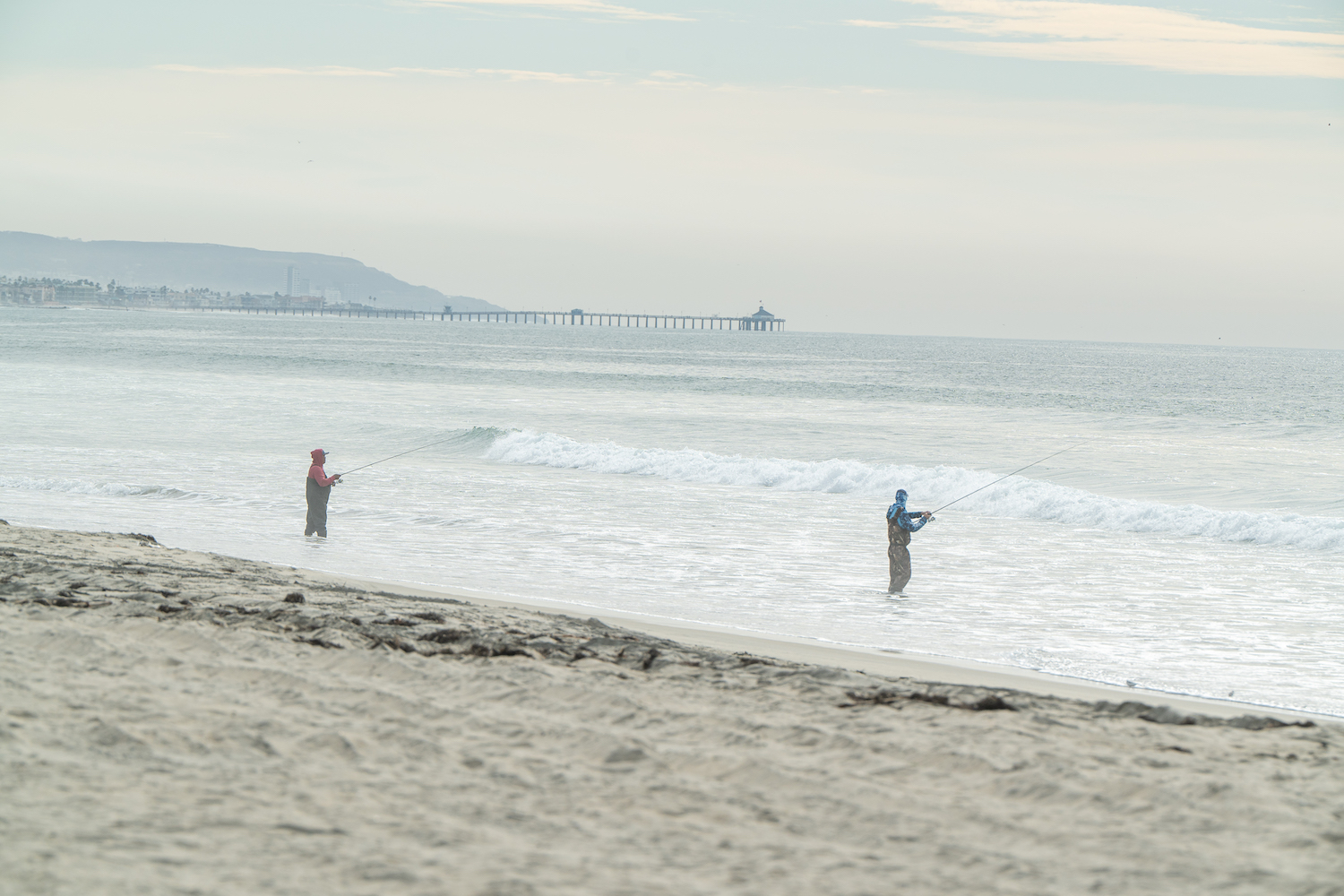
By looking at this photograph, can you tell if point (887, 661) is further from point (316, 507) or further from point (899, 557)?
point (316, 507)

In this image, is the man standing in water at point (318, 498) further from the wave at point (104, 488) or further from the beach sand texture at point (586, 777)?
the beach sand texture at point (586, 777)

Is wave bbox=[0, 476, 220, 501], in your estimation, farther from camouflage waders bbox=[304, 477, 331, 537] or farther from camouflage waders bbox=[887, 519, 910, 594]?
camouflage waders bbox=[887, 519, 910, 594]

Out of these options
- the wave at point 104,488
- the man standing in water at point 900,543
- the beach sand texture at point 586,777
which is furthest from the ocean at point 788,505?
the beach sand texture at point 586,777

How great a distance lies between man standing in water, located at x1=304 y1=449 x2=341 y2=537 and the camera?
497 inches

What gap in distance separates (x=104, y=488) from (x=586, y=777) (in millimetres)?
14273

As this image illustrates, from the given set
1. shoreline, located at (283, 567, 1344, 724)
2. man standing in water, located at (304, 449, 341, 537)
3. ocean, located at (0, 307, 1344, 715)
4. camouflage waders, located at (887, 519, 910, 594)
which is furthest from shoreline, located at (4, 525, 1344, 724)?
man standing in water, located at (304, 449, 341, 537)

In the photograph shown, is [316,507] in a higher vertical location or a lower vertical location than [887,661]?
higher

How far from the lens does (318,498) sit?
41.5 feet

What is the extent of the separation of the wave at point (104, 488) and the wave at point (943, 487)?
803 centimetres

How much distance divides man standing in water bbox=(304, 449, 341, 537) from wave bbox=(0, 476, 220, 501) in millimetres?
3763

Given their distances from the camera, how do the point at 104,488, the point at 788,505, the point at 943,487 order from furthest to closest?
the point at 943,487
the point at 788,505
the point at 104,488

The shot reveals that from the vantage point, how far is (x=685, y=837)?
354 centimetres

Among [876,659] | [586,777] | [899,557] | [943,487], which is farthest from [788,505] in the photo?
[586,777]

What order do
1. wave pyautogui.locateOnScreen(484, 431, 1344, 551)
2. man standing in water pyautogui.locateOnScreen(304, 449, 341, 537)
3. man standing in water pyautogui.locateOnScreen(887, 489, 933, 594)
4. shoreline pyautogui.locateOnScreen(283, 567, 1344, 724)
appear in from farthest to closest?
wave pyautogui.locateOnScreen(484, 431, 1344, 551) → man standing in water pyautogui.locateOnScreen(304, 449, 341, 537) → man standing in water pyautogui.locateOnScreen(887, 489, 933, 594) → shoreline pyautogui.locateOnScreen(283, 567, 1344, 724)
